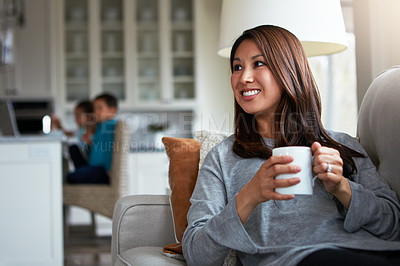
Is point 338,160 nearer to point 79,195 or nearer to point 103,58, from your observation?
point 79,195

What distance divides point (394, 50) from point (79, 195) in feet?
7.31

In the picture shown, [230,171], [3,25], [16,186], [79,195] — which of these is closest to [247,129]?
[230,171]

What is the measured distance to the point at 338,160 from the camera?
3.52 ft

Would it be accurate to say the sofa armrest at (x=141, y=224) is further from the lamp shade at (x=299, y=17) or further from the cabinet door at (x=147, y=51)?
the cabinet door at (x=147, y=51)

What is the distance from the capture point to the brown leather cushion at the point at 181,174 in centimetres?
146

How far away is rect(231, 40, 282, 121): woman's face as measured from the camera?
4.34 ft

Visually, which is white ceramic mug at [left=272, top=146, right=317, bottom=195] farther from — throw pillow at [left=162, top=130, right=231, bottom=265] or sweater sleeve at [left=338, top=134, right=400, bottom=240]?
throw pillow at [left=162, top=130, right=231, bottom=265]

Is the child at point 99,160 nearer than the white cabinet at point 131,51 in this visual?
Yes

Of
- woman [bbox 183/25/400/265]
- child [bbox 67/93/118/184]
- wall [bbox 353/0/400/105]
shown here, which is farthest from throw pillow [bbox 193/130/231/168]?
child [bbox 67/93/118/184]

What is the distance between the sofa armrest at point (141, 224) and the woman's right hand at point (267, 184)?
0.51 m

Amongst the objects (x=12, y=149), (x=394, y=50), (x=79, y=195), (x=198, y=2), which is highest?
(x=198, y=2)

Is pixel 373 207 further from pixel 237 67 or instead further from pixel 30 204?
pixel 30 204

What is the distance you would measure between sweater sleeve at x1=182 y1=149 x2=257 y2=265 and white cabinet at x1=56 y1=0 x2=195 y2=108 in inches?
155

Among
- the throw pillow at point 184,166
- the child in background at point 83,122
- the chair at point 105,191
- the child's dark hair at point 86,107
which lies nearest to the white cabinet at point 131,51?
the child in background at point 83,122
